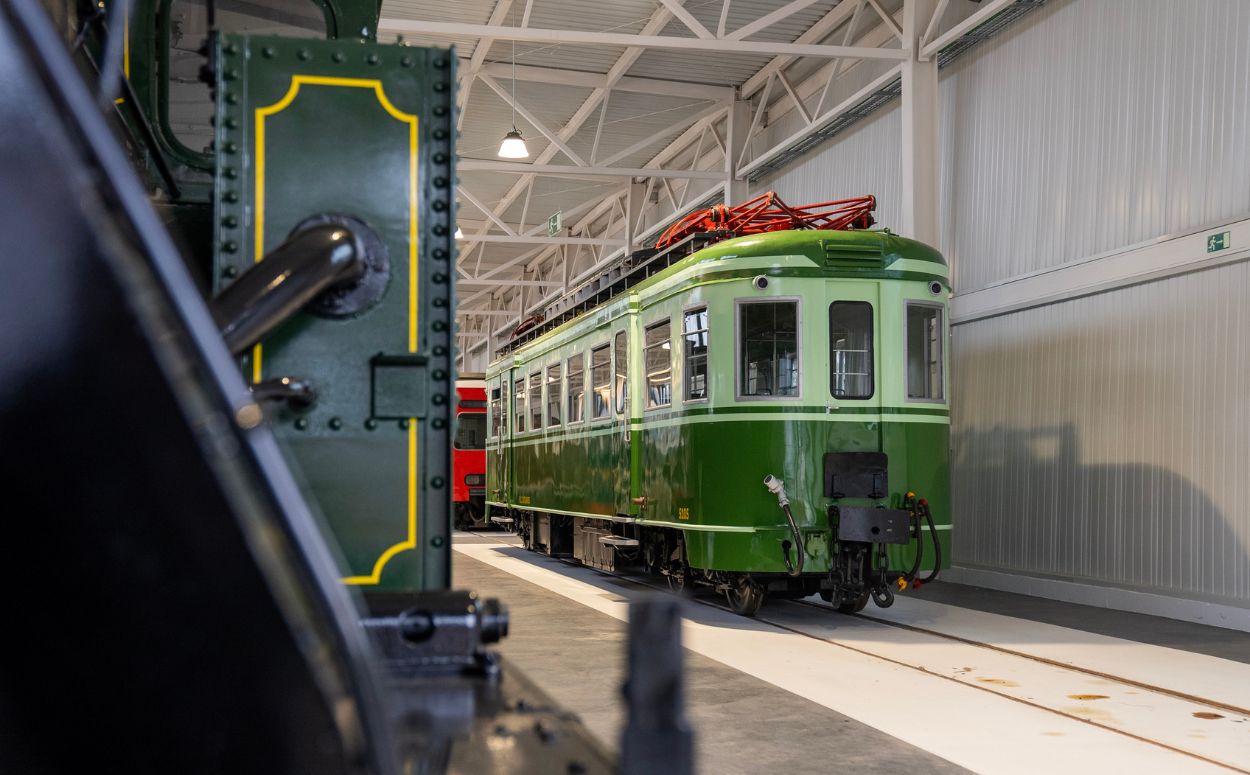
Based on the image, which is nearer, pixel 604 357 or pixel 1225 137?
pixel 1225 137

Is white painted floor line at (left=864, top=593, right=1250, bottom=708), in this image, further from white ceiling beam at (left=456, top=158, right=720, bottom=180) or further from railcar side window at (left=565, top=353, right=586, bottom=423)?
white ceiling beam at (left=456, top=158, right=720, bottom=180)

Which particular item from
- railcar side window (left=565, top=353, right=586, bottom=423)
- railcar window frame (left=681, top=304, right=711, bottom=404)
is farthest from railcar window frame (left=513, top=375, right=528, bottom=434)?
railcar window frame (left=681, top=304, right=711, bottom=404)

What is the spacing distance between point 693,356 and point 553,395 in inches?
215

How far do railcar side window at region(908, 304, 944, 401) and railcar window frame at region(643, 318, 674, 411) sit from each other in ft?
7.24

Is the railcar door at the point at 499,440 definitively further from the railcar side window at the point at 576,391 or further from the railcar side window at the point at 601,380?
the railcar side window at the point at 601,380

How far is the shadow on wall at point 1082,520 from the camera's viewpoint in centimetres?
1050

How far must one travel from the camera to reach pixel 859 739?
6.15 m

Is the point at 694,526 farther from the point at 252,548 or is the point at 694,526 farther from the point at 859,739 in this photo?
the point at 252,548

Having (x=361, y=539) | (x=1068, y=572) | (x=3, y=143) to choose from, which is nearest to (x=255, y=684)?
(x=3, y=143)

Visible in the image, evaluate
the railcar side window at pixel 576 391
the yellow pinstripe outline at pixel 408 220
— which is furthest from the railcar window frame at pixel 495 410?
the yellow pinstripe outline at pixel 408 220

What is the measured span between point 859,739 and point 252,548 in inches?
222

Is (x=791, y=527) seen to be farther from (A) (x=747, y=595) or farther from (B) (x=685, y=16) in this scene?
(B) (x=685, y=16)

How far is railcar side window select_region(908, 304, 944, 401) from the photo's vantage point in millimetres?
10734

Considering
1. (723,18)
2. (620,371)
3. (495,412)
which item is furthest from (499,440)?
(723,18)
